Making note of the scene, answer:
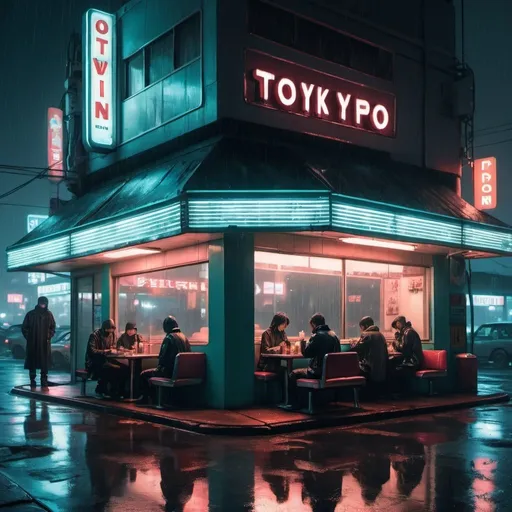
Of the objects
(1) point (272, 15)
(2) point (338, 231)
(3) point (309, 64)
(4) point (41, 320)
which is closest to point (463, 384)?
(2) point (338, 231)

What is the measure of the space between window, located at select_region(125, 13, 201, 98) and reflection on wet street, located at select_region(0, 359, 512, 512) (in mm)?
7516

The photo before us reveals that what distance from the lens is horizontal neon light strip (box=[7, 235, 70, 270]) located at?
1543cm

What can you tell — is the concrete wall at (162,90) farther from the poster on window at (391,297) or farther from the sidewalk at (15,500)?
the sidewalk at (15,500)

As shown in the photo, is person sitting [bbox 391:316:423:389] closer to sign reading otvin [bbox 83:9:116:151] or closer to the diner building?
the diner building

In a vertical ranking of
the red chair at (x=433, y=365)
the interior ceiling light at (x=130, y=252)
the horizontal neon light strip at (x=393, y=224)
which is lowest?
the red chair at (x=433, y=365)

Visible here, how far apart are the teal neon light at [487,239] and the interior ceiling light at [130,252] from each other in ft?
22.1

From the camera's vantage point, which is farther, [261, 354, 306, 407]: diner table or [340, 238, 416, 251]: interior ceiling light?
[340, 238, 416, 251]: interior ceiling light

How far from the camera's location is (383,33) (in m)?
16.0

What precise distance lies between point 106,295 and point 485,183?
33.9 feet

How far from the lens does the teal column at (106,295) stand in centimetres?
1653

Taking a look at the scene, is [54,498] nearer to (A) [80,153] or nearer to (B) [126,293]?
(B) [126,293]

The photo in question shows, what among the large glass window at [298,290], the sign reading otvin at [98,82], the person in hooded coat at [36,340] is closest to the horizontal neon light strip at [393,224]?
the large glass window at [298,290]

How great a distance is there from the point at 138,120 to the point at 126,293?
4165 mm

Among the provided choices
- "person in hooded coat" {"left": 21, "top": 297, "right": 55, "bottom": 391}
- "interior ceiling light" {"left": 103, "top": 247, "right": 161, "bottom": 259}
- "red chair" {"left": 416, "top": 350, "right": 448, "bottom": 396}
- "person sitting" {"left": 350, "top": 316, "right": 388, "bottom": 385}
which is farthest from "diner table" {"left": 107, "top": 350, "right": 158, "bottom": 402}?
"red chair" {"left": 416, "top": 350, "right": 448, "bottom": 396}
